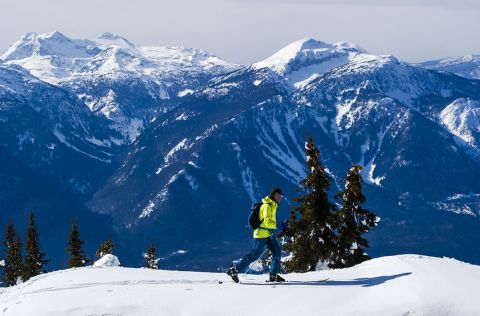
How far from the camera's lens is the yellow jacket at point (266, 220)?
22047 millimetres

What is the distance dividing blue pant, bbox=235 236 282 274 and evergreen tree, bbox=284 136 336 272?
770 inches

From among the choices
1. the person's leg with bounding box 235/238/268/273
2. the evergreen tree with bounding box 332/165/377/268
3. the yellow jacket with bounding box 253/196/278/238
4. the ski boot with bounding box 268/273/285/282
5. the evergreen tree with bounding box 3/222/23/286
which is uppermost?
the yellow jacket with bounding box 253/196/278/238

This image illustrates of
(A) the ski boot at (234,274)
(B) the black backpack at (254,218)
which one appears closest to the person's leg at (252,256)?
(A) the ski boot at (234,274)

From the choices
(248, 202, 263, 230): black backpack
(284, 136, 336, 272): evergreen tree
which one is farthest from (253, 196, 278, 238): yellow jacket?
(284, 136, 336, 272): evergreen tree

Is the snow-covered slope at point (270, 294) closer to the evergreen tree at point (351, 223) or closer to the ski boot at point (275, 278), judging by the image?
the ski boot at point (275, 278)

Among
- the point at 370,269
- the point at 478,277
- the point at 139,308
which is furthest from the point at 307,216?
the point at 139,308

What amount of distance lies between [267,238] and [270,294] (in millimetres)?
2456

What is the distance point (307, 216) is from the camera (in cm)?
4225

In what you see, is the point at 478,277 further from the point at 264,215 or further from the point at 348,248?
the point at 348,248

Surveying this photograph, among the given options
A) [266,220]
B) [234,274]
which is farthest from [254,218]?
[234,274]

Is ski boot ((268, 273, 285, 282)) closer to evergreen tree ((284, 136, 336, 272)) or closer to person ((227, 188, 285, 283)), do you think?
person ((227, 188, 285, 283))

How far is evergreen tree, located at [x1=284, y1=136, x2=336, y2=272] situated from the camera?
42.1 metres

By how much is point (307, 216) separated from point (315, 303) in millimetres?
23268

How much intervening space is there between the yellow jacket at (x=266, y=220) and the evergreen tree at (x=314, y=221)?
19841 mm
